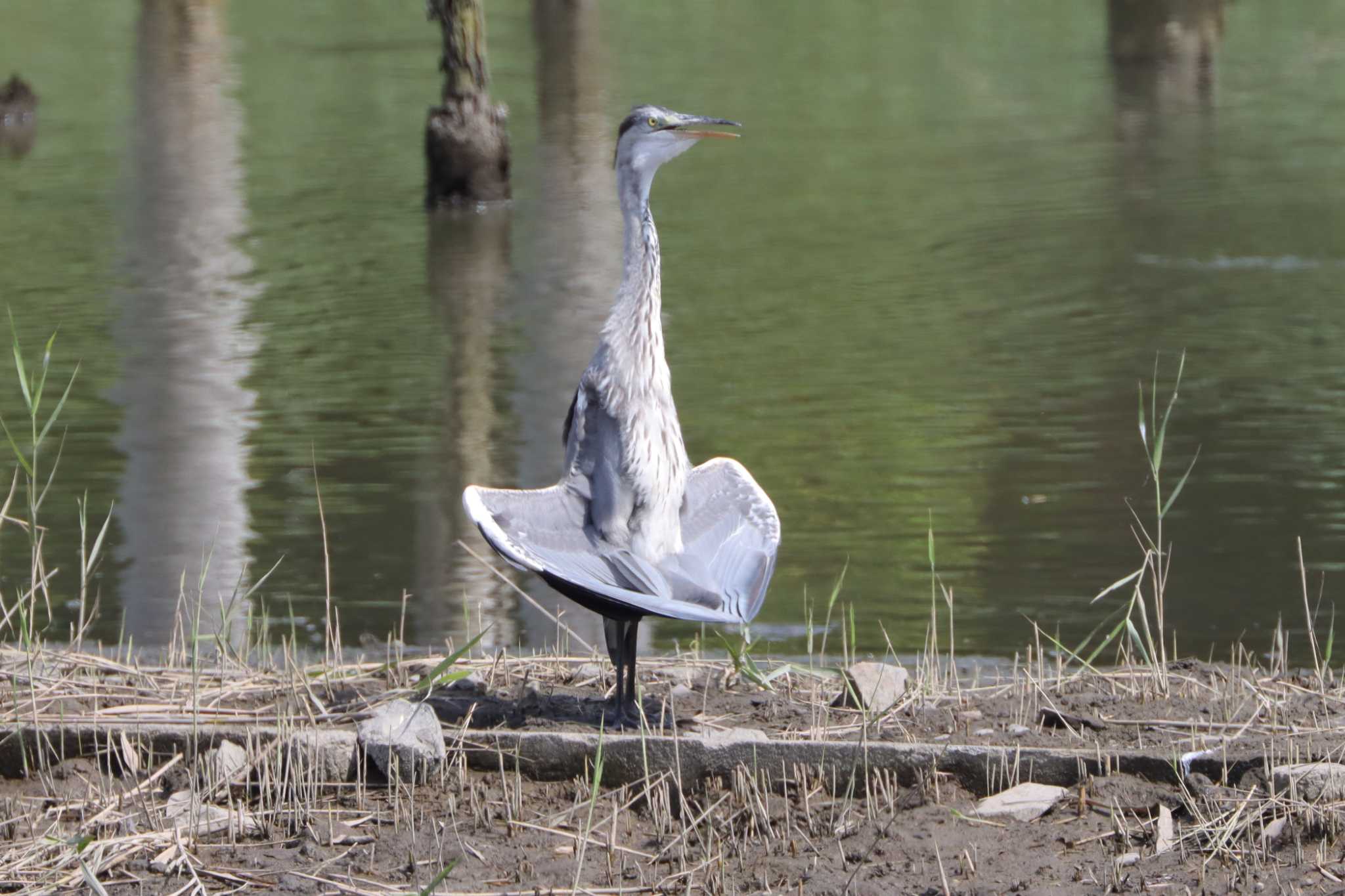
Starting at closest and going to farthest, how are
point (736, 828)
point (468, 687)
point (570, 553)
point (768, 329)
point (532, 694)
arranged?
point (736, 828) < point (570, 553) < point (532, 694) < point (468, 687) < point (768, 329)

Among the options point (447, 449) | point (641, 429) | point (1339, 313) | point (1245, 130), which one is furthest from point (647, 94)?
point (641, 429)

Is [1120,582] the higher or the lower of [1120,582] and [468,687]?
the higher

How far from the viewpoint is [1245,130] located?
65.2 feet

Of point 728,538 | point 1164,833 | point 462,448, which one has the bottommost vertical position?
point 462,448

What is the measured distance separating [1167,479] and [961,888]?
4806 mm

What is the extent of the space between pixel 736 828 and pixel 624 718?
642mm

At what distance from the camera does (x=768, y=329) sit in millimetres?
11812

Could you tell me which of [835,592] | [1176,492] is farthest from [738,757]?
[1176,492]

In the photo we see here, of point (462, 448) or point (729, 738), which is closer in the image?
point (729, 738)

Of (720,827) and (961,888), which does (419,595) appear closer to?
(720,827)

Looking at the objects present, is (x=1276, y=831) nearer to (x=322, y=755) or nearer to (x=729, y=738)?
(x=729, y=738)

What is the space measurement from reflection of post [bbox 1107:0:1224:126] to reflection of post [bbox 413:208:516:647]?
385 inches

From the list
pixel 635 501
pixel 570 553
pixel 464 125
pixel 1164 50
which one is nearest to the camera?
pixel 570 553

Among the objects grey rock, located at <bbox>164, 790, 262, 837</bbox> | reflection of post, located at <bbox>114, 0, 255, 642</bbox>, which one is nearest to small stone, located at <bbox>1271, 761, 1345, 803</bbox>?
grey rock, located at <bbox>164, 790, 262, 837</bbox>
